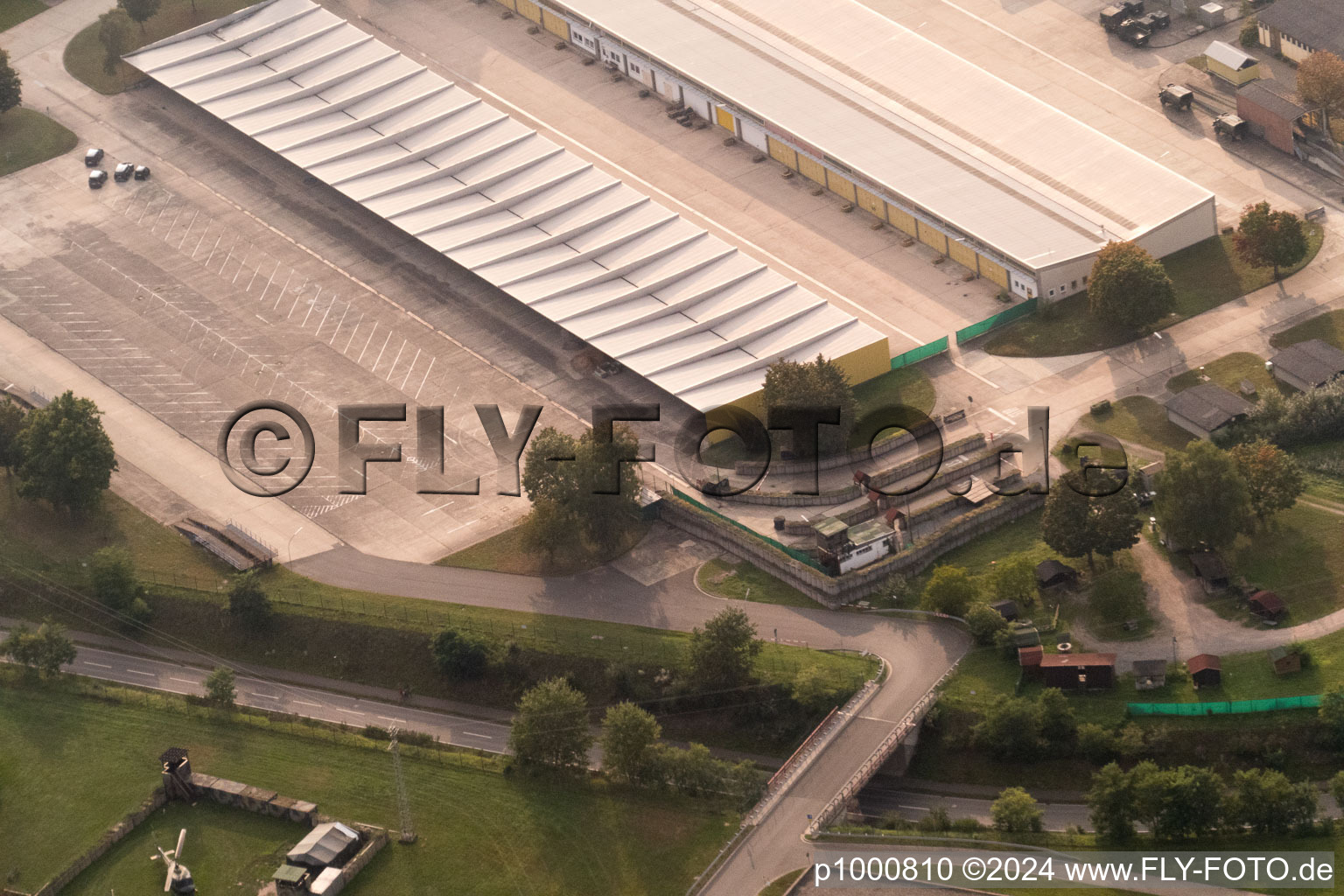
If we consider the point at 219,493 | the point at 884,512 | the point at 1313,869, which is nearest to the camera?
the point at 1313,869

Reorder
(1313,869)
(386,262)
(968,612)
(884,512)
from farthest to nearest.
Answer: (386,262), (884,512), (968,612), (1313,869)

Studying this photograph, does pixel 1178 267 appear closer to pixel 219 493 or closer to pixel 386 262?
pixel 386 262

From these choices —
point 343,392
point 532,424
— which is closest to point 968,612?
point 532,424

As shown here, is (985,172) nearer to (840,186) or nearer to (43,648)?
(840,186)

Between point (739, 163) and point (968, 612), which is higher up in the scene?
point (739, 163)

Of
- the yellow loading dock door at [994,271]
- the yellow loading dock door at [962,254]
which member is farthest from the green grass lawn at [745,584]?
the yellow loading dock door at [962,254]

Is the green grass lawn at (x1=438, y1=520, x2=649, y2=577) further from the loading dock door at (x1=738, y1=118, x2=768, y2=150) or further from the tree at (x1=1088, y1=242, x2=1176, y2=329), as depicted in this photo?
the loading dock door at (x1=738, y1=118, x2=768, y2=150)

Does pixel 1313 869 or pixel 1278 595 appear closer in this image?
pixel 1313 869

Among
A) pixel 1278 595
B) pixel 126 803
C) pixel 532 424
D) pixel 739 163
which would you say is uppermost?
pixel 739 163
